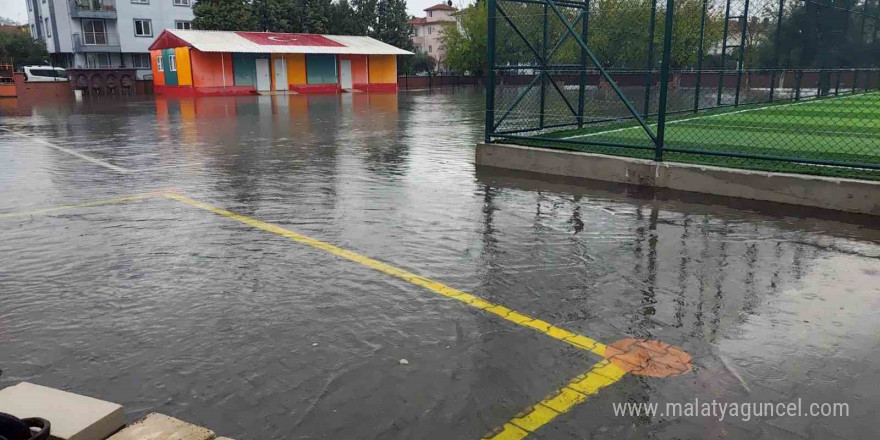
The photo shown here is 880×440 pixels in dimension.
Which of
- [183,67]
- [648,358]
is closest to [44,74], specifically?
[183,67]

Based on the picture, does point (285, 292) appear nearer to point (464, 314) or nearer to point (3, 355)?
point (464, 314)

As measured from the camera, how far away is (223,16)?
51562 millimetres

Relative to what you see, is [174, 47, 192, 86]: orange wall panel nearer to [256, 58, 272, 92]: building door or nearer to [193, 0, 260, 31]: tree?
[256, 58, 272, 92]: building door

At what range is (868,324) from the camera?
435 centimetres

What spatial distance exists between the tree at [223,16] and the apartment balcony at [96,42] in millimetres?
7434

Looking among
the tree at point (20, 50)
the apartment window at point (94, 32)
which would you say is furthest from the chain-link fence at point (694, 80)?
the tree at point (20, 50)

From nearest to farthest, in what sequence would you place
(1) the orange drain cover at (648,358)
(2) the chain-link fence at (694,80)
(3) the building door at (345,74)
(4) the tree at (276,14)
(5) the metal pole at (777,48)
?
(1) the orange drain cover at (648,358)
(2) the chain-link fence at (694,80)
(5) the metal pole at (777,48)
(3) the building door at (345,74)
(4) the tree at (276,14)

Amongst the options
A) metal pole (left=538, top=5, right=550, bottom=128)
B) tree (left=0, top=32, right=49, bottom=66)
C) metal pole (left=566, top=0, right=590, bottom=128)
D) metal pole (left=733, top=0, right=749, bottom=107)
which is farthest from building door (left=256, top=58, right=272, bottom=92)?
metal pole (left=538, top=5, right=550, bottom=128)

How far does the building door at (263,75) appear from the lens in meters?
44.5

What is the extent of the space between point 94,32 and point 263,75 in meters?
19.4

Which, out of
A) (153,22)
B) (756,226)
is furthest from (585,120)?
(153,22)

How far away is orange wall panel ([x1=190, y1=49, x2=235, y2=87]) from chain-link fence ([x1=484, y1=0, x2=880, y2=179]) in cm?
3167

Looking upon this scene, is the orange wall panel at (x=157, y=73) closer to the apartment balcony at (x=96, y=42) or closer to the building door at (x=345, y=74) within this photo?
the apartment balcony at (x=96, y=42)

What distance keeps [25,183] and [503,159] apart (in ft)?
24.5
